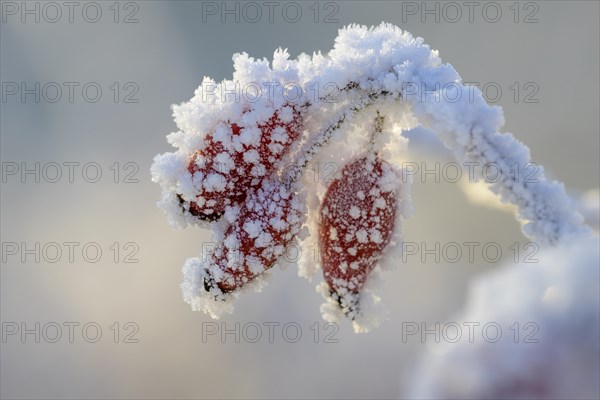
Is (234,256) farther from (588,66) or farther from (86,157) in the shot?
(588,66)

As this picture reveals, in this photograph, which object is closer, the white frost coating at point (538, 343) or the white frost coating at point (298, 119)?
the white frost coating at point (538, 343)

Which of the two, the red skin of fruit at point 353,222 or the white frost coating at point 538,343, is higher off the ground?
the red skin of fruit at point 353,222

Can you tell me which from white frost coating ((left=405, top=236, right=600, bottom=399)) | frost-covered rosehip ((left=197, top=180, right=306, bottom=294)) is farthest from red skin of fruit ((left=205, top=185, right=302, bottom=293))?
white frost coating ((left=405, top=236, right=600, bottom=399))

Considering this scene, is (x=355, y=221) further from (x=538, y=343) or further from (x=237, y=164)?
(x=538, y=343)

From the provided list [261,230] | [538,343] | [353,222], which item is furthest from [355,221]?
[538,343]

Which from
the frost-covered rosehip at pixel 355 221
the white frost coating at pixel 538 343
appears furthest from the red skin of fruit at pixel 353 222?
the white frost coating at pixel 538 343

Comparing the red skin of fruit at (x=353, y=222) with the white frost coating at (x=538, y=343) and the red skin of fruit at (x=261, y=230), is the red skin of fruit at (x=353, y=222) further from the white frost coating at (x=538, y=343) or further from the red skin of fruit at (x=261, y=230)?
the white frost coating at (x=538, y=343)
